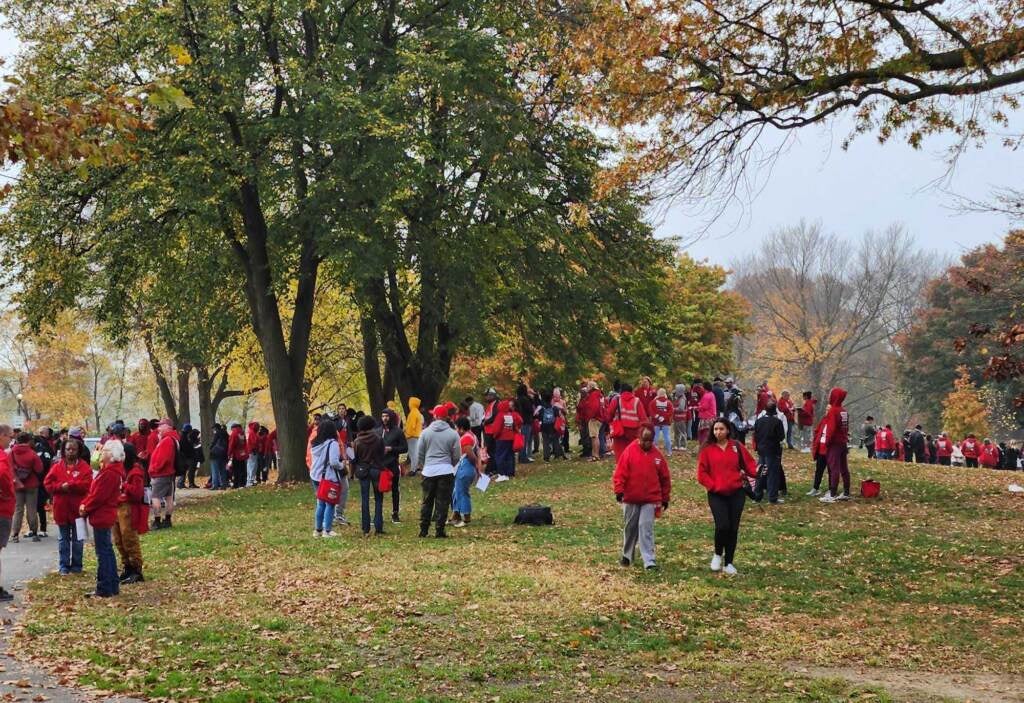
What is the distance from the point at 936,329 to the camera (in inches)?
2480

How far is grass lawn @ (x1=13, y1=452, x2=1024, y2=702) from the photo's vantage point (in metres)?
9.09

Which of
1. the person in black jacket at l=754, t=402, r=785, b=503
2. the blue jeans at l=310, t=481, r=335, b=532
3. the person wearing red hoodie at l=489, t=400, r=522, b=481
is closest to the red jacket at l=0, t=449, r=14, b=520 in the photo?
the blue jeans at l=310, t=481, r=335, b=532

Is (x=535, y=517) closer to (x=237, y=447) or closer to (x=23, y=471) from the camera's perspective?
(x=23, y=471)

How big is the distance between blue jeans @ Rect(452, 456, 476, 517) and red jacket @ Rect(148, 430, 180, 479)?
16.2 ft

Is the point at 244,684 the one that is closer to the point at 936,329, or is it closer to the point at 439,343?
the point at 439,343

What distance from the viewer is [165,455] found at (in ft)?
62.1

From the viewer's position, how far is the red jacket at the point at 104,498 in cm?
1272

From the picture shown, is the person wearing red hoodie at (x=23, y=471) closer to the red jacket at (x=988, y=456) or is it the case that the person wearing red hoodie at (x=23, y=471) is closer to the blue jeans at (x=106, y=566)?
the blue jeans at (x=106, y=566)

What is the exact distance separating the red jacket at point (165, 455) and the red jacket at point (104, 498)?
6.03 metres

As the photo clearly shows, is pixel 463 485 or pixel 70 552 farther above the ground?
pixel 463 485

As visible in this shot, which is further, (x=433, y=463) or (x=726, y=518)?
(x=433, y=463)

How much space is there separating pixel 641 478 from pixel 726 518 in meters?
1.13

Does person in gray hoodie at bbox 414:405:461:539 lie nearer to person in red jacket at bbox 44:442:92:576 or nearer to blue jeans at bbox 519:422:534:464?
person in red jacket at bbox 44:442:92:576

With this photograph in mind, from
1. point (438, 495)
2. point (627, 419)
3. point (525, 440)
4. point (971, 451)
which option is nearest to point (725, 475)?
point (438, 495)
